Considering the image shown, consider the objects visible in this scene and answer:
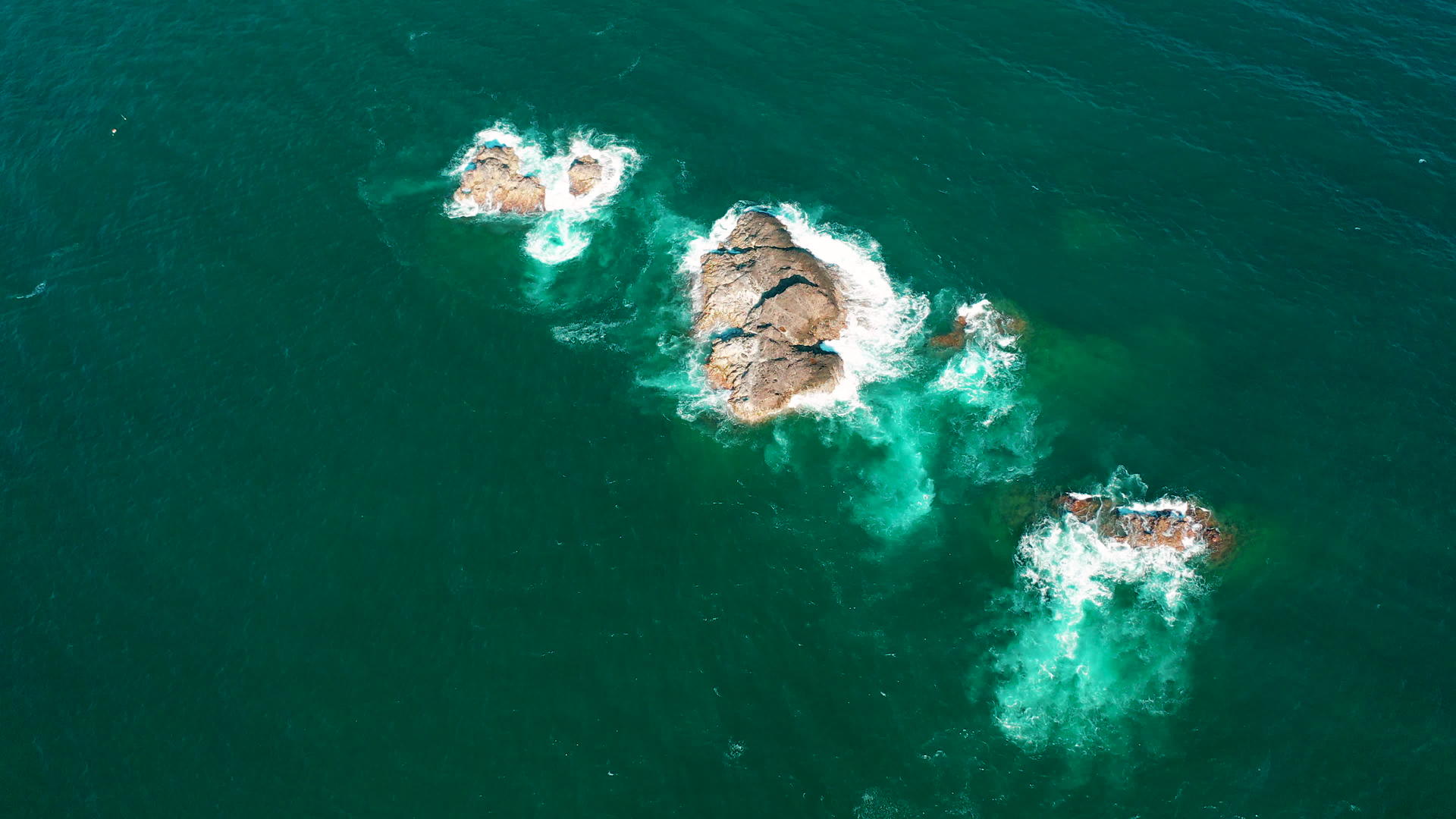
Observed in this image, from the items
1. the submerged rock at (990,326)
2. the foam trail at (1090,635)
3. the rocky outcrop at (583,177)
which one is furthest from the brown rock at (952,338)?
the rocky outcrop at (583,177)

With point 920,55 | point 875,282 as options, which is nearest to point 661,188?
point 875,282

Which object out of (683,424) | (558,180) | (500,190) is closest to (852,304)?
(683,424)

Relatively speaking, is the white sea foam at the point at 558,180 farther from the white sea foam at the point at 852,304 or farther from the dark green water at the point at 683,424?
the white sea foam at the point at 852,304

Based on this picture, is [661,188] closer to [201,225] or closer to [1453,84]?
[201,225]

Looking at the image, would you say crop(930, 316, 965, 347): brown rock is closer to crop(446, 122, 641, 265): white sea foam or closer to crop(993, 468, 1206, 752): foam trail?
crop(993, 468, 1206, 752): foam trail

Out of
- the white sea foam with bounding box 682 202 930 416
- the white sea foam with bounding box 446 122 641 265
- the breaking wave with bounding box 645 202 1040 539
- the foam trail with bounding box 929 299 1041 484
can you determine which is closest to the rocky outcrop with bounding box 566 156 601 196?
the white sea foam with bounding box 446 122 641 265

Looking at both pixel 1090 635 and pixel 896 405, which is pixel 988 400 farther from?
pixel 1090 635
